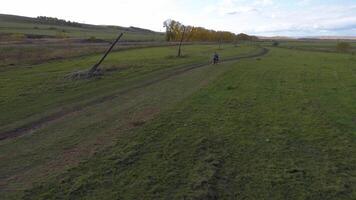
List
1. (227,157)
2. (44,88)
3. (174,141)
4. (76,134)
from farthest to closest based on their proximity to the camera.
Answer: (44,88) < (76,134) < (174,141) < (227,157)

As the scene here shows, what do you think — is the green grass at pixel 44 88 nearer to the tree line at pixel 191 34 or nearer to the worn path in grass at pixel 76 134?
the worn path in grass at pixel 76 134

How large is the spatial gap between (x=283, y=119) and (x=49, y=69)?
28682 millimetres

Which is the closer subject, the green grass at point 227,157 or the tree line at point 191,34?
the green grass at point 227,157

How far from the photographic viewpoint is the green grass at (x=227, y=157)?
38.4 feet

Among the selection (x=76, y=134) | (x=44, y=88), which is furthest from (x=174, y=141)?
(x=44, y=88)

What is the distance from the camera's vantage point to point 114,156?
46.8ft

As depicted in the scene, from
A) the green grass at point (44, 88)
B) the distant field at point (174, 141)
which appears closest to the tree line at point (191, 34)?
the green grass at point (44, 88)

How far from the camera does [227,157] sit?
14.6 meters

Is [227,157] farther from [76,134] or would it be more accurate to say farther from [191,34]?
[191,34]

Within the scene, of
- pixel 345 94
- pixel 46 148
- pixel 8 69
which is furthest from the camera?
pixel 8 69

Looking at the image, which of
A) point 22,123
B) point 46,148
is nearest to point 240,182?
point 46,148

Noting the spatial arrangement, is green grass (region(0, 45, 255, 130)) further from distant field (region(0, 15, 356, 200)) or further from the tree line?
the tree line

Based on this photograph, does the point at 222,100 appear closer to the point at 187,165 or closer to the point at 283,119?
the point at 283,119

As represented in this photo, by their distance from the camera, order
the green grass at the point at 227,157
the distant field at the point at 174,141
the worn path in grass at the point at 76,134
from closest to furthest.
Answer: the green grass at the point at 227,157 → the distant field at the point at 174,141 → the worn path in grass at the point at 76,134
